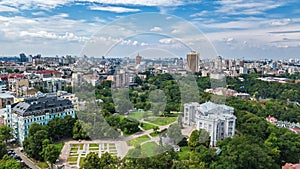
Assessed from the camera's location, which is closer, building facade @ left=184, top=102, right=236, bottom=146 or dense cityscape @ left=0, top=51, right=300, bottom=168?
dense cityscape @ left=0, top=51, right=300, bottom=168

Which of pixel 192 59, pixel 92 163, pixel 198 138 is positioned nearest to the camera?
pixel 192 59

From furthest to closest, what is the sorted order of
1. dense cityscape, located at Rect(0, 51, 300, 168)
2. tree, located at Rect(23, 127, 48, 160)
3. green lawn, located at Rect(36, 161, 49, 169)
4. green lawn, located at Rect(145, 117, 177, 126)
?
tree, located at Rect(23, 127, 48, 160)
green lawn, located at Rect(36, 161, 49, 169)
green lawn, located at Rect(145, 117, 177, 126)
dense cityscape, located at Rect(0, 51, 300, 168)

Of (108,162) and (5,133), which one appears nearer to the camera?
(108,162)

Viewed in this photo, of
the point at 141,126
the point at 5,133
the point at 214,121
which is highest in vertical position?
the point at 141,126

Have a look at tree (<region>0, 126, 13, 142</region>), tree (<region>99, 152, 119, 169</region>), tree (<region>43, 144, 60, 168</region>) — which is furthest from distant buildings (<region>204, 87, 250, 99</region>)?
tree (<region>0, 126, 13, 142</region>)

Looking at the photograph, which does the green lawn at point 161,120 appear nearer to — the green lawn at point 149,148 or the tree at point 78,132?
the green lawn at point 149,148

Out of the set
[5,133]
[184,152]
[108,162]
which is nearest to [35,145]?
[5,133]

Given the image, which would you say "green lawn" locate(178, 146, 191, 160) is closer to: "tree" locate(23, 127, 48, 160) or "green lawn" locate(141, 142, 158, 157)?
"green lawn" locate(141, 142, 158, 157)

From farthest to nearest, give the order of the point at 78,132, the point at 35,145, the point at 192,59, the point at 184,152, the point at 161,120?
the point at 78,132 < the point at 184,152 < the point at 35,145 < the point at 161,120 < the point at 192,59

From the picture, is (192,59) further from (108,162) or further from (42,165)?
(42,165)
